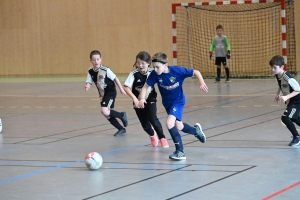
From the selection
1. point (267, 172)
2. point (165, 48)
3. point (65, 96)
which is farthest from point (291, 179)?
point (165, 48)

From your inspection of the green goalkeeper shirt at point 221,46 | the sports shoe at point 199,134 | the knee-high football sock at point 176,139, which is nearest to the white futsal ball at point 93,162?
the knee-high football sock at point 176,139

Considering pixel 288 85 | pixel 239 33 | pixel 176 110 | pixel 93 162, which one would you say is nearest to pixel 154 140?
pixel 176 110

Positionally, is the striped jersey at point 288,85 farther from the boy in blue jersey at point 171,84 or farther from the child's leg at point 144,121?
the child's leg at point 144,121

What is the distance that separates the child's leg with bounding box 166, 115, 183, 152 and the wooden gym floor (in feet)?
0.76

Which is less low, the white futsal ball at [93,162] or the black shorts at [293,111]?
the black shorts at [293,111]

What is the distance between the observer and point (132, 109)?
571 inches

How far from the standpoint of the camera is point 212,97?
643 inches

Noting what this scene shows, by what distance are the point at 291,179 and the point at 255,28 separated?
17854 millimetres

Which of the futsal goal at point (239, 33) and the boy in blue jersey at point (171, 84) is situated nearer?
the boy in blue jersey at point (171, 84)

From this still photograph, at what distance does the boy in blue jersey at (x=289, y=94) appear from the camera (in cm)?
890

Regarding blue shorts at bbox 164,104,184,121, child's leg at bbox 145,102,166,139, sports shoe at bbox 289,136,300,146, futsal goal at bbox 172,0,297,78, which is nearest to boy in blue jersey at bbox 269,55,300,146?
sports shoe at bbox 289,136,300,146

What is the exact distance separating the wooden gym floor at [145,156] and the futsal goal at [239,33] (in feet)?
27.8

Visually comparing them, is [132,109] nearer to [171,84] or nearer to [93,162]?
[171,84]

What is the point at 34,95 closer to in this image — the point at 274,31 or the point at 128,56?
the point at 128,56
